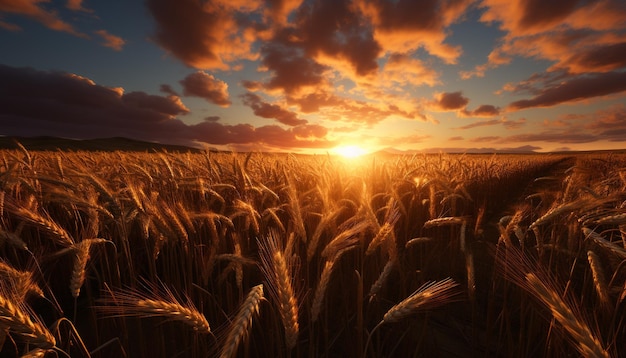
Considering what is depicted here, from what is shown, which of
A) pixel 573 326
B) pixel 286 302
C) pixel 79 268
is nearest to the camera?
pixel 573 326

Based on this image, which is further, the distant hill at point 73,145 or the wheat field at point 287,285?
the distant hill at point 73,145

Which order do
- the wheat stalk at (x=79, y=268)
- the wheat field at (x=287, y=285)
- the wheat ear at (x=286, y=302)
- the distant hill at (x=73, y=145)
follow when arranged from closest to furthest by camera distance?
the wheat ear at (x=286, y=302), the wheat field at (x=287, y=285), the wheat stalk at (x=79, y=268), the distant hill at (x=73, y=145)

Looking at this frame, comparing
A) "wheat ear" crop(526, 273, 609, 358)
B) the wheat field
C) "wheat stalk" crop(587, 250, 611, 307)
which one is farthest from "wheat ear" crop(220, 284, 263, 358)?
"wheat stalk" crop(587, 250, 611, 307)

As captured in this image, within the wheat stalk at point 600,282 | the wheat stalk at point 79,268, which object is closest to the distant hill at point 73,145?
the wheat stalk at point 79,268

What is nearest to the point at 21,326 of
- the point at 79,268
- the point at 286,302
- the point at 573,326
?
the point at 79,268

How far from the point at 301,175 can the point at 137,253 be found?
2.82 metres

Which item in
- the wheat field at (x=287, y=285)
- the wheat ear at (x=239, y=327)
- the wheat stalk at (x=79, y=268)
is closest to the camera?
the wheat ear at (x=239, y=327)

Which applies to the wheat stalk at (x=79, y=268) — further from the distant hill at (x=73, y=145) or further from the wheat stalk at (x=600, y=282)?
the distant hill at (x=73, y=145)

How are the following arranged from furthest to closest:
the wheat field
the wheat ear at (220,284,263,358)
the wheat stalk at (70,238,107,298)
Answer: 1. the wheat stalk at (70,238,107,298)
2. the wheat field
3. the wheat ear at (220,284,263,358)

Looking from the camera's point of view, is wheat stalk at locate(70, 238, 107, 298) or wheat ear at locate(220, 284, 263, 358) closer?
wheat ear at locate(220, 284, 263, 358)

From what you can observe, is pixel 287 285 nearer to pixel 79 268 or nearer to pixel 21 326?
pixel 21 326

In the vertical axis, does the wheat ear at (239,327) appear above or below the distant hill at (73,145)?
below

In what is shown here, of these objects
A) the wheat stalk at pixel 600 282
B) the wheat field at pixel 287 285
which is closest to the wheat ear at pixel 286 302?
the wheat field at pixel 287 285

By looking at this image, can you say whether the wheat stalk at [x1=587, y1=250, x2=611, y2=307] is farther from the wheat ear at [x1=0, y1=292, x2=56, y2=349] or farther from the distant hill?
the distant hill
